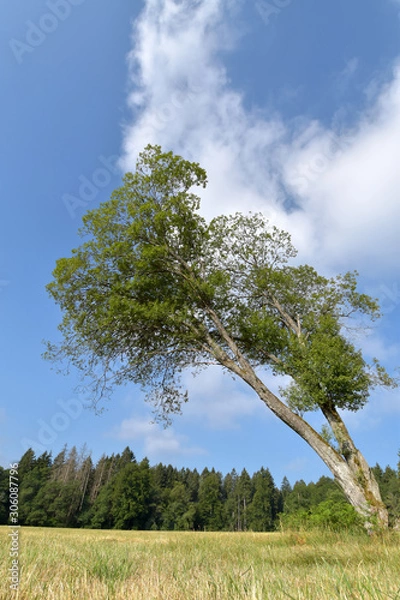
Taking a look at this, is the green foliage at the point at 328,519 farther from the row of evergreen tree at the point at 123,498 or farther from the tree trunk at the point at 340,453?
the row of evergreen tree at the point at 123,498

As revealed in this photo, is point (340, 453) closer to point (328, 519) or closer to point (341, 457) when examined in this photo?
point (341, 457)

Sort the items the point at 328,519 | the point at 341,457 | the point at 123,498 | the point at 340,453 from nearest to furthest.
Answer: the point at 328,519 < the point at 341,457 < the point at 340,453 < the point at 123,498

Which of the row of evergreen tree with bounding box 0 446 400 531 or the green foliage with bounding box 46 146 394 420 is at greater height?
the green foliage with bounding box 46 146 394 420

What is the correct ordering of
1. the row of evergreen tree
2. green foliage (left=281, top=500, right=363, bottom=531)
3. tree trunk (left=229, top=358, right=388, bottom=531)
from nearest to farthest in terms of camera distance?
1. green foliage (left=281, top=500, right=363, bottom=531)
2. tree trunk (left=229, top=358, right=388, bottom=531)
3. the row of evergreen tree

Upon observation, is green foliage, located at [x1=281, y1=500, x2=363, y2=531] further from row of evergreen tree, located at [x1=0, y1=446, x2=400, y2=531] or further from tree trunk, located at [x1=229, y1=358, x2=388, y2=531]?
row of evergreen tree, located at [x1=0, y1=446, x2=400, y2=531]

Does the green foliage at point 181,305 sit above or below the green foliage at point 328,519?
above

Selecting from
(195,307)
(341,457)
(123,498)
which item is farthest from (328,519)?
(123,498)

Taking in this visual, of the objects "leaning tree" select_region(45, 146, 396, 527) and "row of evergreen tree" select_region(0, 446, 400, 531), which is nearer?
"leaning tree" select_region(45, 146, 396, 527)

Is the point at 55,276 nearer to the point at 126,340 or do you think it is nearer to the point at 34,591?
the point at 126,340

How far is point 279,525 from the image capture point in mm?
9789

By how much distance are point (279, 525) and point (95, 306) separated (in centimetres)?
1058

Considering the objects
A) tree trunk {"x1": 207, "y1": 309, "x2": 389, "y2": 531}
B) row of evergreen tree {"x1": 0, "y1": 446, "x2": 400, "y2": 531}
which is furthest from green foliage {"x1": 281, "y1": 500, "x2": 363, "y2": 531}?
row of evergreen tree {"x1": 0, "y1": 446, "x2": 400, "y2": 531}

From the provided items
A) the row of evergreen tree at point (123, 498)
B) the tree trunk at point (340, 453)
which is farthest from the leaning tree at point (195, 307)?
the row of evergreen tree at point (123, 498)

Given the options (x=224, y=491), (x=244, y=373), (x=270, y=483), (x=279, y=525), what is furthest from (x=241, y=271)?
(x=224, y=491)
